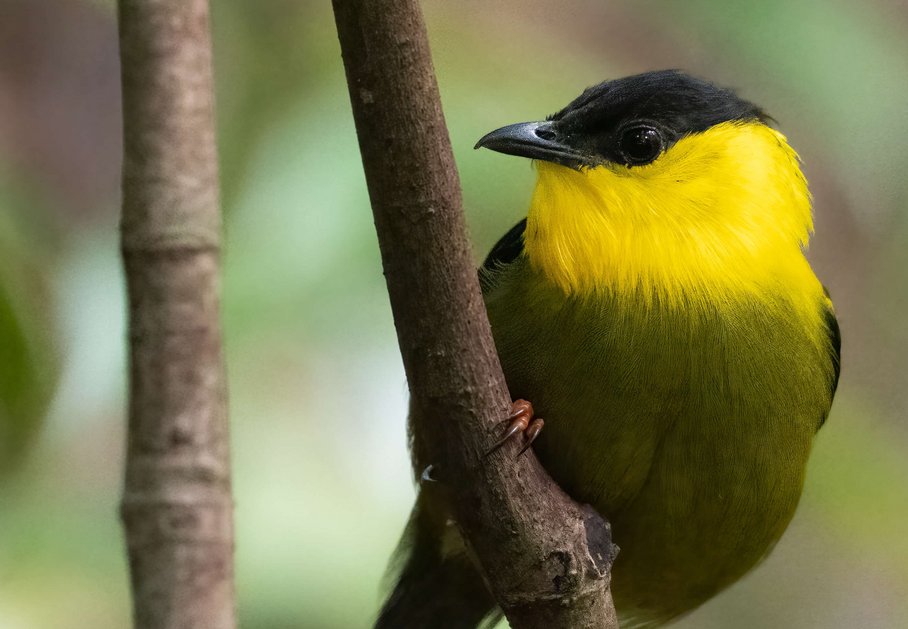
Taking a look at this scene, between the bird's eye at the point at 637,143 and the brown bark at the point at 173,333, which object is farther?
the bird's eye at the point at 637,143

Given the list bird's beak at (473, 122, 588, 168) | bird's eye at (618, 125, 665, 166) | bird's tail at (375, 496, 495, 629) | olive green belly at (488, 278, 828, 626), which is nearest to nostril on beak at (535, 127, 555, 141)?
bird's beak at (473, 122, 588, 168)

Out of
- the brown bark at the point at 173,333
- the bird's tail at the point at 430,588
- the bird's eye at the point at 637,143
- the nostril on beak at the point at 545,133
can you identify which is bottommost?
the bird's tail at the point at 430,588

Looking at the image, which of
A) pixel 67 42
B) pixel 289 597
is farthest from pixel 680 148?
pixel 67 42

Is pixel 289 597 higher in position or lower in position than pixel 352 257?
lower

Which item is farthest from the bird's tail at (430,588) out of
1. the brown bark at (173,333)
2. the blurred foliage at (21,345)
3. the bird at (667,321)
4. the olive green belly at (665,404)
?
the brown bark at (173,333)

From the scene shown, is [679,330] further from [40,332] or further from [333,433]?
[40,332]

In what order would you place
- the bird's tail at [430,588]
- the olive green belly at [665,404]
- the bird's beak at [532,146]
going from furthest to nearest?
the bird's tail at [430,588]
the bird's beak at [532,146]
the olive green belly at [665,404]

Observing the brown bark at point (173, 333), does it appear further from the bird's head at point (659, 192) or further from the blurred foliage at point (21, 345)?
the bird's head at point (659, 192)

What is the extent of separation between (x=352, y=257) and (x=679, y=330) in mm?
735

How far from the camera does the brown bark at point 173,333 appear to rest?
0.99 meters

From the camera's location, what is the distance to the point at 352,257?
2699 mm

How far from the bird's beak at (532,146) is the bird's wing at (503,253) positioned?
0.23 meters

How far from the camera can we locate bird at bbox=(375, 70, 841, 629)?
2.49m

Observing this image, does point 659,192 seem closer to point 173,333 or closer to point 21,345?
point 21,345
